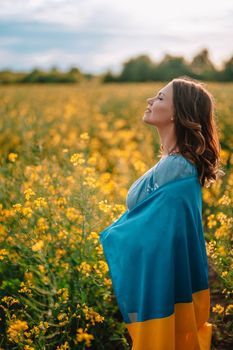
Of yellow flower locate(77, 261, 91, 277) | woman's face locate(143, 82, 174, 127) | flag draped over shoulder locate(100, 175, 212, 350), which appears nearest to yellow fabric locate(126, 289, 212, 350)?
flag draped over shoulder locate(100, 175, 212, 350)

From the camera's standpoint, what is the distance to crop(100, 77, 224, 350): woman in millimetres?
2109

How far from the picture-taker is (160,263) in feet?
6.91

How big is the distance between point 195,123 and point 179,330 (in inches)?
38.0

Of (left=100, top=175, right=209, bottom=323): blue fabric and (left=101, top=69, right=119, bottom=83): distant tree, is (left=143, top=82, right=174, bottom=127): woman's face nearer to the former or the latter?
(left=100, top=175, right=209, bottom=323): blue fabric

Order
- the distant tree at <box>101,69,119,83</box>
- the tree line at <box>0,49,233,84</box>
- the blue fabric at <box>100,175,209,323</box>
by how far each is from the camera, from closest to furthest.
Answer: the blue fabric at <box>100,175,209,323</box> < the tree line at <box>0,49,233,84</box> < the distant tree at <box>101,69,119,83</box>

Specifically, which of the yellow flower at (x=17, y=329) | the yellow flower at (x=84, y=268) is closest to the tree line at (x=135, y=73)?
the yellow flower at (x=84, y=268)

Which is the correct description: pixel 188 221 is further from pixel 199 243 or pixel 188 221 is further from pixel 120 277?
pixel 120 277

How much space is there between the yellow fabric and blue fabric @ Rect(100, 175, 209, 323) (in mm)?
36

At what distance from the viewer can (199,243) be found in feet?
7.42

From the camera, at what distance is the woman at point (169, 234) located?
6.92 feet

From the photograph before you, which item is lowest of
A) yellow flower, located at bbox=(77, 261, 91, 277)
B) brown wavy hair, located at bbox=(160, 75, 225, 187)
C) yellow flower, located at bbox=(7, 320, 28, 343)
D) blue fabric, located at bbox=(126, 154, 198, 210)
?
yellow flower, located at bbox=(7, 320, 28, 343)

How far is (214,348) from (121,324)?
0.55m

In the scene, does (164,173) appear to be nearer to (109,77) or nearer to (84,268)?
(84,268)

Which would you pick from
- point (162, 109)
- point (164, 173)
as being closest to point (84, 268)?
point (164, 173)
